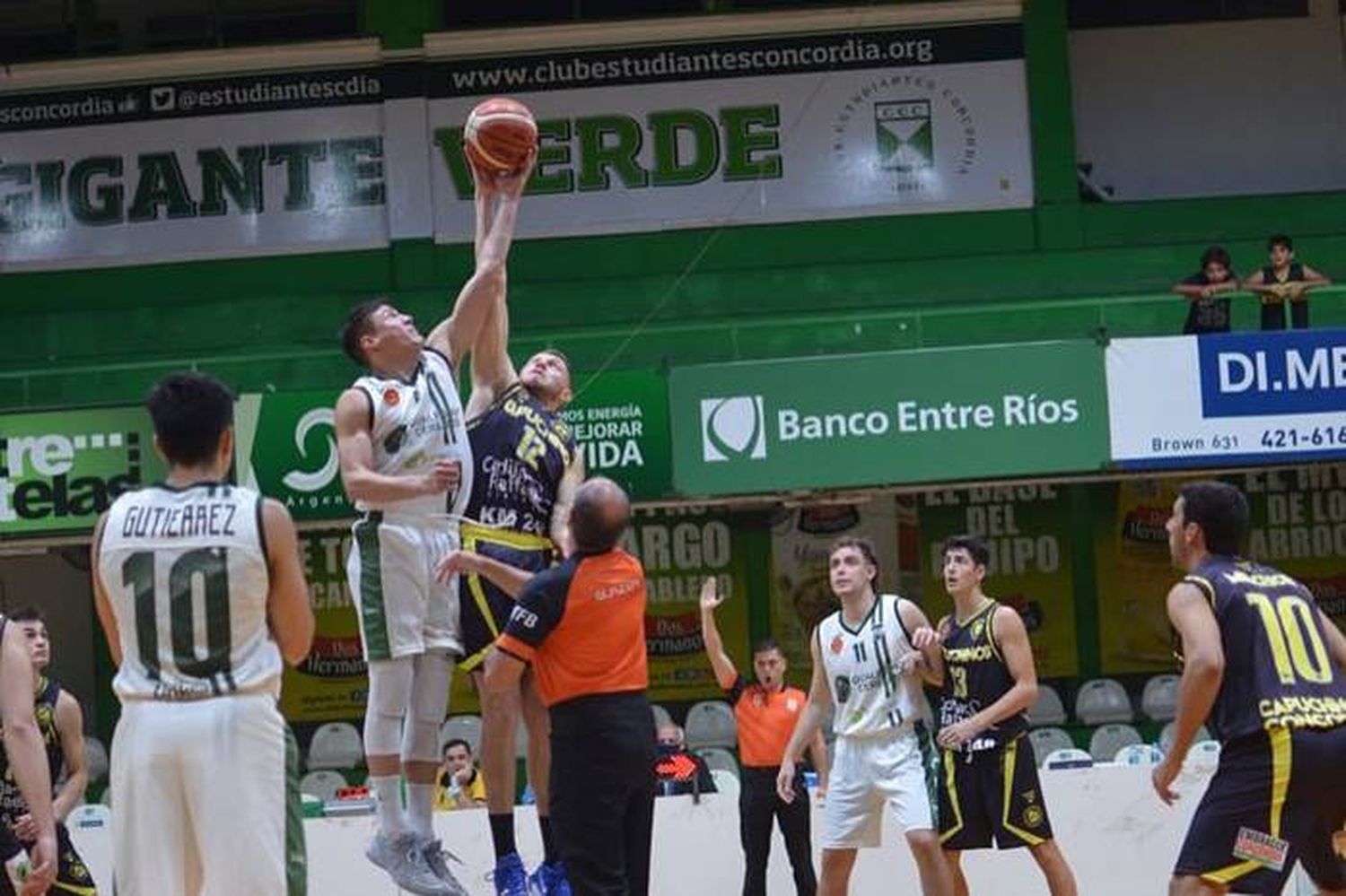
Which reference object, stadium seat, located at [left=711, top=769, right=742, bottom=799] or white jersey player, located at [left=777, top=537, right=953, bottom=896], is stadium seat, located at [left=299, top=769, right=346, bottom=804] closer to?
stadium seat, located at [left=711, top=769, right=742, bottom=799]

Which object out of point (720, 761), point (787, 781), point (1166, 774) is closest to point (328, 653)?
point (720, 761)

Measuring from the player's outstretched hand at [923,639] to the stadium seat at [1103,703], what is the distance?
31.3 feet

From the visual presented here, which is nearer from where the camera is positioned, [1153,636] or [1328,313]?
[1328,313]

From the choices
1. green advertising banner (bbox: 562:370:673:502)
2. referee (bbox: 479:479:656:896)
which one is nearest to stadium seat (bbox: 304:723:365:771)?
green advertising banner (bbox: 562:370:673:502)

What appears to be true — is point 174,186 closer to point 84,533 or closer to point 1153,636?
point 84,533

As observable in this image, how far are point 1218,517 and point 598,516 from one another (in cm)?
237

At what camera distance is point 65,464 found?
68.4 ft

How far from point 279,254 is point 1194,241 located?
9070 millimetres

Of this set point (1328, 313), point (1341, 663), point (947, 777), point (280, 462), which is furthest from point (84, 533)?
point (1341, 663)

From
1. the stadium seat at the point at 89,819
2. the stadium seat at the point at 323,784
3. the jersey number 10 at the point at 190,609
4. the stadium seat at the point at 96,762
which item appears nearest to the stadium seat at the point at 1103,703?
the stadium seat at the point at 323,784

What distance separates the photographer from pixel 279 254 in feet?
81.4

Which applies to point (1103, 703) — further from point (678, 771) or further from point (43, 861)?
point (43, 861)

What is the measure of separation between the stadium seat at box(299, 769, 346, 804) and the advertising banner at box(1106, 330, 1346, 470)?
762 cm

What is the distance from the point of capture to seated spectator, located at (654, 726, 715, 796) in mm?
17516
